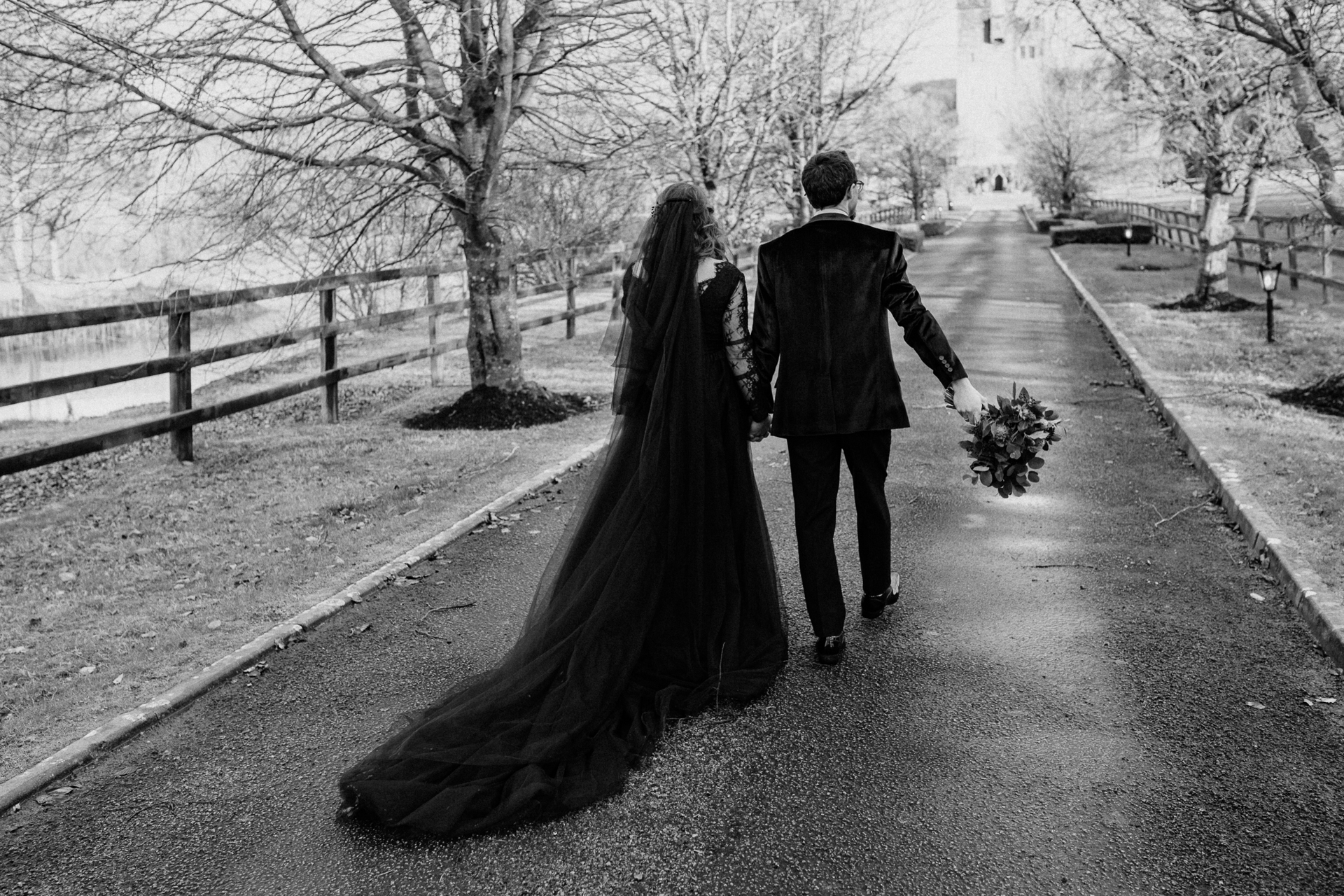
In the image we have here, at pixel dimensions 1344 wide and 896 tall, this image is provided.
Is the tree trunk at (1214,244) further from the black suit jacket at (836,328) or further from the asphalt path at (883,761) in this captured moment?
the black suit jacket at (836,328)

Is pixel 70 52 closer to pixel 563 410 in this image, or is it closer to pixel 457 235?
pixel 563 410

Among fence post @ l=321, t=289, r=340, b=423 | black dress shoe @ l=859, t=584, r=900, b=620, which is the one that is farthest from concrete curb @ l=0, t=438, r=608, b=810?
fence post @ l=321, t=289, r=340, b=423

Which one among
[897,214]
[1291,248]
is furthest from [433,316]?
[897,214]

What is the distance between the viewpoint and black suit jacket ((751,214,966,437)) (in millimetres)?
4551

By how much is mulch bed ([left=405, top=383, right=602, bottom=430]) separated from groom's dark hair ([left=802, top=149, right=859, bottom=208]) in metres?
5.98

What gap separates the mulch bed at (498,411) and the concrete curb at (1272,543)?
17.0 ft

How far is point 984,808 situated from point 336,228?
25.8ft

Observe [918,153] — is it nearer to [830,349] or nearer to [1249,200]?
[1249,200]

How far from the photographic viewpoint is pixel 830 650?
4.70 metres

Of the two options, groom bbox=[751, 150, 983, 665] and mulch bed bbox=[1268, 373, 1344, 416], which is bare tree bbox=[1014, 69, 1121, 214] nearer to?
mulch bed bbox=[1268, 373, 1344, 416]

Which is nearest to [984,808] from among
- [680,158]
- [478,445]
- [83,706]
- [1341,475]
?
[83,706]

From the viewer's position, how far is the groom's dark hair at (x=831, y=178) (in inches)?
177

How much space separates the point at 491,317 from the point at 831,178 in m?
6.52

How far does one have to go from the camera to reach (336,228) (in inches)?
384
